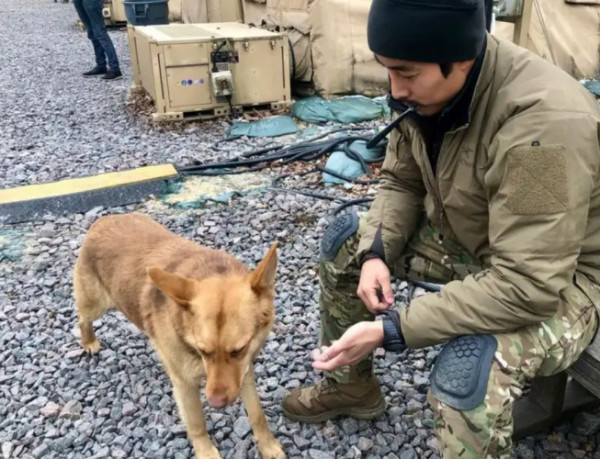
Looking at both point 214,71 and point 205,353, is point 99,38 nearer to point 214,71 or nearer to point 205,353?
point 214,71

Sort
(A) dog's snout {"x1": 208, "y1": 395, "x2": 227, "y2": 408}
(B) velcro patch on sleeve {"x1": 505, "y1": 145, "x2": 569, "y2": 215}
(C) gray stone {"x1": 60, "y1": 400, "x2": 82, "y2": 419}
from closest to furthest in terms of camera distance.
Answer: (B) velcro patch on sleeve {"x1": 505, "y1": 145, "x2": 569, "y2": 215} → (A) dog's snout {"x1": 208, "y1": 395, "x2": 227, "y2": 408} → (C) gray stone {"x1": 60, "y1": 400, "x2": 82, "y2": 419}

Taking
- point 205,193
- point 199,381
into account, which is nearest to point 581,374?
point 199,381

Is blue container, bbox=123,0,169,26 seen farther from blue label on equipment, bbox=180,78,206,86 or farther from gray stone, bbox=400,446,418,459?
gray stone, bbox=400,446,418,459

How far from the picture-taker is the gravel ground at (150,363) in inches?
114

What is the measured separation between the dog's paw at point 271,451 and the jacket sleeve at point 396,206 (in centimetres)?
97

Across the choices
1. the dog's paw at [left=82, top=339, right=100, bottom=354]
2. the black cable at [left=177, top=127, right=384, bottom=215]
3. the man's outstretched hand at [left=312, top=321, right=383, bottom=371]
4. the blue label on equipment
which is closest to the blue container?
the blue label on equipment

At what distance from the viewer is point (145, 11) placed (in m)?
10.7

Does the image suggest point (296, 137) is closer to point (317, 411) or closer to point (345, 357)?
point (317, 411)

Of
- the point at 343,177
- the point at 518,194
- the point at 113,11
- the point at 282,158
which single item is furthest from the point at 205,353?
the point at 113,11

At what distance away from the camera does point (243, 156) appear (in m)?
6.62

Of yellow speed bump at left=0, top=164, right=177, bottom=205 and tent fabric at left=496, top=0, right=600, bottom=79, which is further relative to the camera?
tent fabric at left=496, top=0, right=600, bottom=79

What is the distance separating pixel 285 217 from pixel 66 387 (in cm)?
237

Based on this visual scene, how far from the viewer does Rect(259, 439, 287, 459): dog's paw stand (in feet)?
9.18

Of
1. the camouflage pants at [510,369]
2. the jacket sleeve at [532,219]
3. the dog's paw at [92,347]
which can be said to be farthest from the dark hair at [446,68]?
the dog's paw at [92,347]
